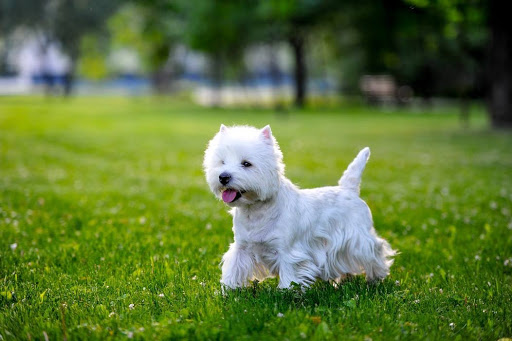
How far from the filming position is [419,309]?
5.15m

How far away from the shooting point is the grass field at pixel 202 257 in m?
4.69

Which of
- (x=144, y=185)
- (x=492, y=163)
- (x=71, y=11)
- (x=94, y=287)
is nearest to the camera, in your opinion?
(x=94, y=287)

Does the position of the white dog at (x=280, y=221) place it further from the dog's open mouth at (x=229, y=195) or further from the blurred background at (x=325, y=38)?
the blurred background at (x=325, y=38)

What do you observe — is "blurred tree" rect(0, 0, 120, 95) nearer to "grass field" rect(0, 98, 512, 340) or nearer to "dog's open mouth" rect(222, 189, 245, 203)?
"grass field" rect(0, 98, 512, 340)

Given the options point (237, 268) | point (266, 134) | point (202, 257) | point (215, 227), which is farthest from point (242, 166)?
point (215, 227)

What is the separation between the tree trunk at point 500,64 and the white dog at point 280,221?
2003cm

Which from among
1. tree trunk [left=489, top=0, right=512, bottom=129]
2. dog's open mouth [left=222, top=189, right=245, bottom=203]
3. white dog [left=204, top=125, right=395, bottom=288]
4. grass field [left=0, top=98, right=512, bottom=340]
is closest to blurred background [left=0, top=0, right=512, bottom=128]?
tree trunk [left=489, top=0, right=512, bottom=129]

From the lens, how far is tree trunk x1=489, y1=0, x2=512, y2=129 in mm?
23250

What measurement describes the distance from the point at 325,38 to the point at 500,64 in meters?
28.4

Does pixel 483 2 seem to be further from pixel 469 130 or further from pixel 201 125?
pixel 201 125

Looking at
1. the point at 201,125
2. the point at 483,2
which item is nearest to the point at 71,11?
the point at 201,125

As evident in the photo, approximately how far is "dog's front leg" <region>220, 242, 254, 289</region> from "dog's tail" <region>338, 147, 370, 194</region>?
4.60 feet

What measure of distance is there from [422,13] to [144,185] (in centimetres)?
2875

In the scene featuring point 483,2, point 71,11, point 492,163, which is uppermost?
point 71,11
